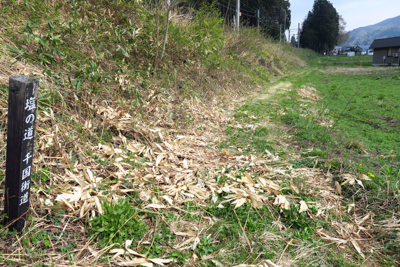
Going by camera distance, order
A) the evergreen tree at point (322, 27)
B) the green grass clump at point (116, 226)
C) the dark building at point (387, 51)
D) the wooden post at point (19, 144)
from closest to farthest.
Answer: the wooden post at point (19, 144) → the green grass clump at point (116, 226) → the dark building at point (387, 51) → the evergreen tree at point (322, 27)

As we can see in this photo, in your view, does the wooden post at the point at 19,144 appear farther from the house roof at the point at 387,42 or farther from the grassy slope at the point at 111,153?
the house roof at the point at 387,42

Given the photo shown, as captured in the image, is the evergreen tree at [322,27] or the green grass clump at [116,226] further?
the evergreen tree at [322,27]

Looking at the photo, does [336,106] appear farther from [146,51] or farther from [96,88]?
[96,88]

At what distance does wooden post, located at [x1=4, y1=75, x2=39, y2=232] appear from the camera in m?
1.58

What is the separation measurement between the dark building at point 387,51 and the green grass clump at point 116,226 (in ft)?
105

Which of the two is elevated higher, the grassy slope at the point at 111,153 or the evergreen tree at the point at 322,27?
the evergreen tree at the point at 322,27

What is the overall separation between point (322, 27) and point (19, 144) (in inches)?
2514

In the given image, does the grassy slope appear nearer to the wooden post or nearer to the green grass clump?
the green grass clump

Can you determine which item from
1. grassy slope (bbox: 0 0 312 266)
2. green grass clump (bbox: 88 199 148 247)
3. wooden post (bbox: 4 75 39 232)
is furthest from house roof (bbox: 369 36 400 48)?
wooden post (bbox: 4 75 39 232)

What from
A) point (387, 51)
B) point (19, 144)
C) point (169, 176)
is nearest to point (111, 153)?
point (169, 176)

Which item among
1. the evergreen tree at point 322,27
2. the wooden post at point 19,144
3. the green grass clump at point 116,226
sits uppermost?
the evergreen tree at point 322,27

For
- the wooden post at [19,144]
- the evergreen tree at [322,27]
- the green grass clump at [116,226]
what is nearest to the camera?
the wooden post at [19,144]

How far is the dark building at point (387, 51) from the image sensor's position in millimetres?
25047

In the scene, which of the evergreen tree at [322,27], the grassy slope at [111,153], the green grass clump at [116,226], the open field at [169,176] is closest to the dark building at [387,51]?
the open field at [169,176]
